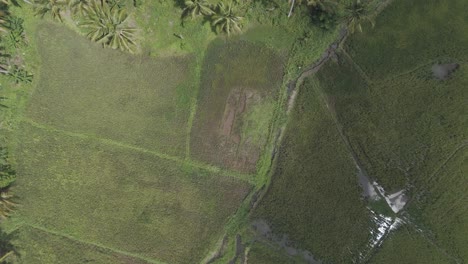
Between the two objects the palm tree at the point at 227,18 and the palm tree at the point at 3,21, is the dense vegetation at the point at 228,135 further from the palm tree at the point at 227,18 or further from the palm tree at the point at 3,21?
the palm tree at the point at 227,18

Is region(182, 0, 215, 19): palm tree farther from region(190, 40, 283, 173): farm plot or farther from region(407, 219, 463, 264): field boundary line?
region(407, 219, 463, 264): field boundary line

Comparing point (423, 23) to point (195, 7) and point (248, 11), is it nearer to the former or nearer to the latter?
point (248, 11)

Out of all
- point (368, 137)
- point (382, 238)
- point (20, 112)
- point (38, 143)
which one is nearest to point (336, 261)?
point (382, 238)

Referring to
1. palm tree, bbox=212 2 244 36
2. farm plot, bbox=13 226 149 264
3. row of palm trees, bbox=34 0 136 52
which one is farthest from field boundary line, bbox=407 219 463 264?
row of palm trees, bbox=34 0 136 52

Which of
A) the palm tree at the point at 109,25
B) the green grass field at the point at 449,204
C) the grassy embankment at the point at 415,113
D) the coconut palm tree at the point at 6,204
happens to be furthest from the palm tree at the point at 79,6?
the green grass field at the point at 449,204

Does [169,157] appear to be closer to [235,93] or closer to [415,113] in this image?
[235,93]

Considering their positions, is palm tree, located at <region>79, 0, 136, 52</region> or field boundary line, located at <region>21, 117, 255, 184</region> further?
field boundary line, located at <region>21, 117, 255, 184</region>
